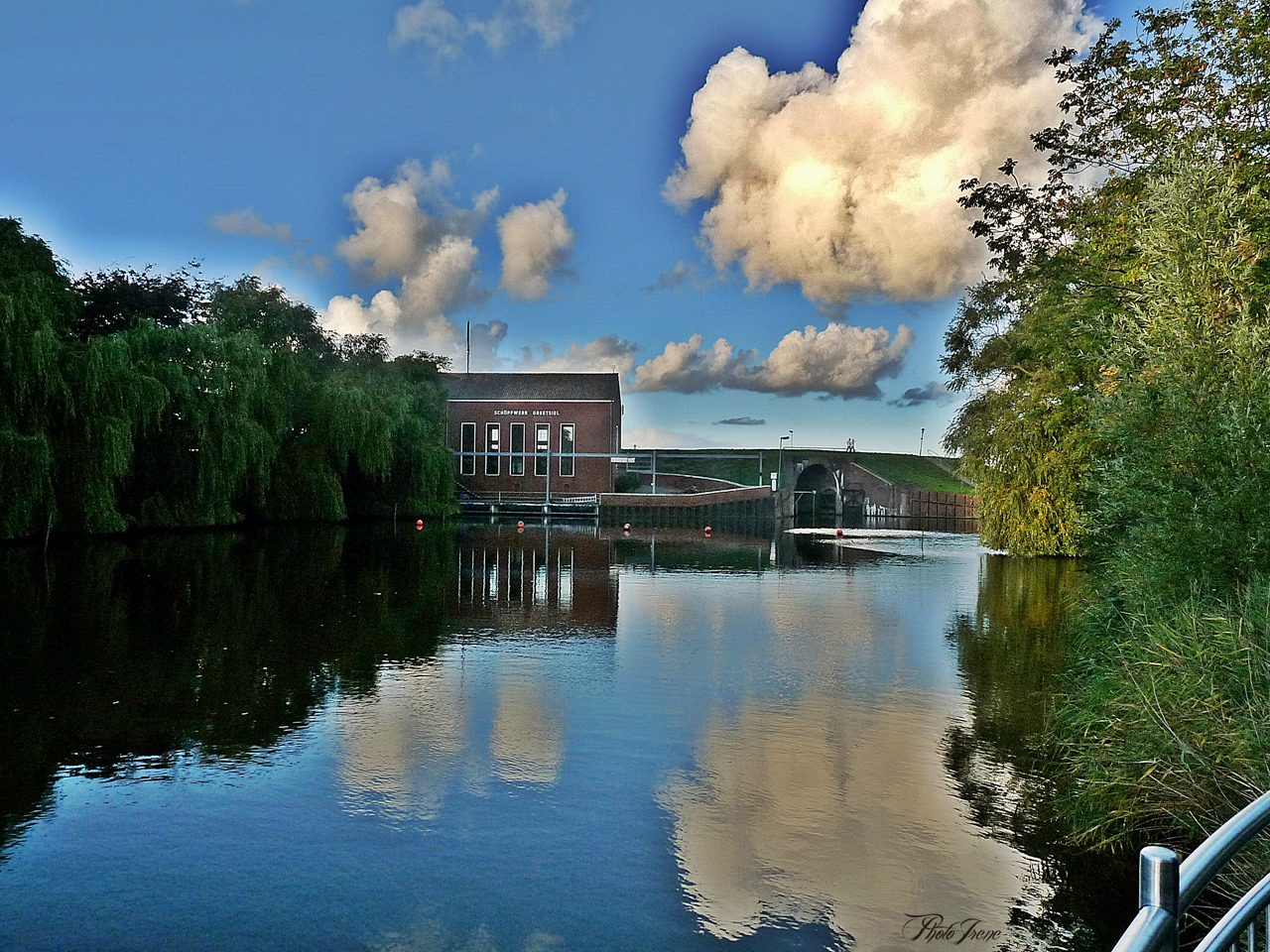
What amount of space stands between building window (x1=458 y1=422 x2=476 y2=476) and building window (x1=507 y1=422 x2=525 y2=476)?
6.89 feet

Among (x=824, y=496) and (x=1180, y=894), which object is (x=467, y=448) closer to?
(x=824, y=496)

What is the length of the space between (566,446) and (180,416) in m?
28.2

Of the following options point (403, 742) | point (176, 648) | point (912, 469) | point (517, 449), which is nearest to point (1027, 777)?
point (403, 742)

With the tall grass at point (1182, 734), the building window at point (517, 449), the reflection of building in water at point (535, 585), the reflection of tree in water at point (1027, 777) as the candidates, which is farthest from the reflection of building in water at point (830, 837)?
the building window at point (517, 449)

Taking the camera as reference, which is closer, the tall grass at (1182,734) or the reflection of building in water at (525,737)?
the tall grass at (1182,734)

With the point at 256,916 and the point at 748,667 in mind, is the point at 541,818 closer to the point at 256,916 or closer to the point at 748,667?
the point at 256,916

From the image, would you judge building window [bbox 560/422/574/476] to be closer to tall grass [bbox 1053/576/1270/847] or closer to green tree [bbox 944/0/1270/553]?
green tree [bbox 944/0/1270/553]

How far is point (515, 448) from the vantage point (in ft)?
186

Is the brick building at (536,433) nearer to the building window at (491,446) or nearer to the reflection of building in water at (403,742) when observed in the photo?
the building window at (491,446)

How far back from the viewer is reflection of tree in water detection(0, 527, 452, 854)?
25.4 ft

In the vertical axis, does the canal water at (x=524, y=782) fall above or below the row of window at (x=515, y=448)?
below

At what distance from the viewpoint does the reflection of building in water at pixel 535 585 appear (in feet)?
49.0

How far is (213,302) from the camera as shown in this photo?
4138 centimetres

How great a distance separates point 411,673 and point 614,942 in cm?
625
